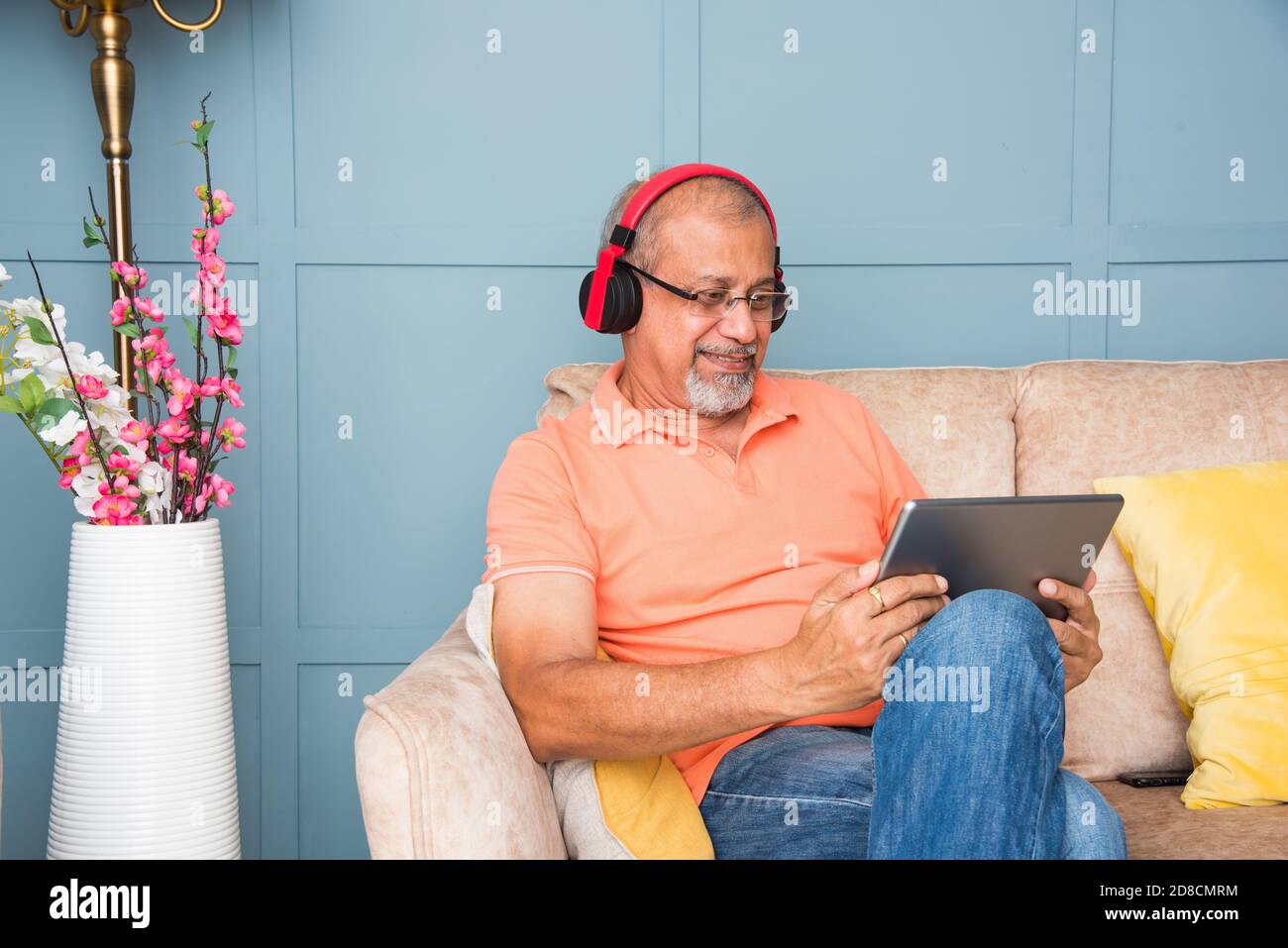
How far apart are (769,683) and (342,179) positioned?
140cm

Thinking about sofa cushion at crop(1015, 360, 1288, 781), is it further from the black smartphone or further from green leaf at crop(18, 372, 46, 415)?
green leaf at crop(18, 372, 46, 415)

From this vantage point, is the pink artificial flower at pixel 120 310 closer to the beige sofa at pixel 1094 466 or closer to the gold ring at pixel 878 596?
the beige sofa at pixel 1094 466

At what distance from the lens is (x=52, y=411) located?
1441 millimetres

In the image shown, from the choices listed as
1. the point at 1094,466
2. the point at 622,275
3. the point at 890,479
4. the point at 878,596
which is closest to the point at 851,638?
the point at 878,596

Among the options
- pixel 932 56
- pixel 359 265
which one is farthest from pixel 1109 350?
pixel 359 265

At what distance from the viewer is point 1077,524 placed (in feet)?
4.01

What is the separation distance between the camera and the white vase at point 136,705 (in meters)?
1.44

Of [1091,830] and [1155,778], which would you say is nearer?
[1091,830]

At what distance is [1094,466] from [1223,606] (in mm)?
304

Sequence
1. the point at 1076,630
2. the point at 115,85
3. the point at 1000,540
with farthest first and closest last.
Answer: the point at 115,85 → the point at 1076,630 → the point at 1000,540

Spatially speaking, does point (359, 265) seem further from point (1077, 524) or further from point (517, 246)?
point (1077, 524)

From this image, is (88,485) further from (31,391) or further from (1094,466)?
(1094,466)

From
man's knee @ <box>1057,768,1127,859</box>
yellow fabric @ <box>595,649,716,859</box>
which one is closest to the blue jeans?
man's knee @ <box>1057,768,1127,859</box>

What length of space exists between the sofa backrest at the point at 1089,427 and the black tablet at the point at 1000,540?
16.9 inches
